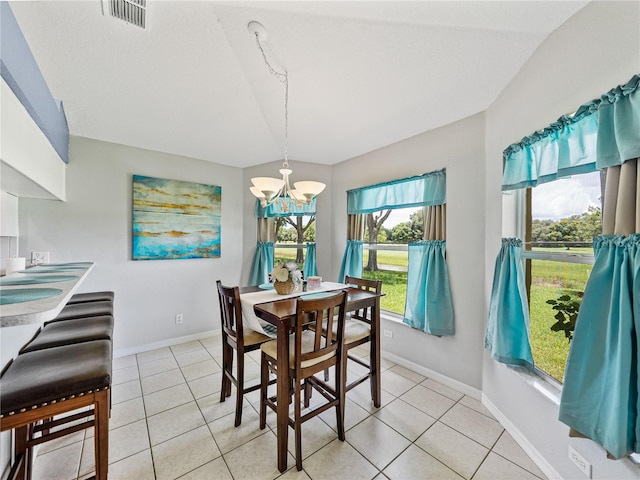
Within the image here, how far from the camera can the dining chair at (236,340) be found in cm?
184

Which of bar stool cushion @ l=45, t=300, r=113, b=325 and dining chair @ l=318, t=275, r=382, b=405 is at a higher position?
bar stool cushion @ l=45, t=300, r=113, b=325

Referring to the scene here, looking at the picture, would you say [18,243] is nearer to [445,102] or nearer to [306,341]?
[306,341]

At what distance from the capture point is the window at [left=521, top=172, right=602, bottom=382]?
143 cm

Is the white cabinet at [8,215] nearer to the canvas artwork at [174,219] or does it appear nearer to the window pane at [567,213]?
the canvas artwork at [174,219]

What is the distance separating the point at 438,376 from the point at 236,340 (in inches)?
79.3

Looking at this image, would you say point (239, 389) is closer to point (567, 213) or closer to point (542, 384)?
point (542, 384)

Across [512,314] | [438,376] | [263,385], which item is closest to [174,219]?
[263,385]

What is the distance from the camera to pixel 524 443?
169cm

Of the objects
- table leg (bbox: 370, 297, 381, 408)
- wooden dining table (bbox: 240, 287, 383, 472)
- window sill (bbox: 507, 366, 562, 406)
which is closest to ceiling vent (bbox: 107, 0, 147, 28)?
wooden dining table (bbox: 240, 287, 383, 472)

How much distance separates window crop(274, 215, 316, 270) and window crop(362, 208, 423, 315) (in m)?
0.90

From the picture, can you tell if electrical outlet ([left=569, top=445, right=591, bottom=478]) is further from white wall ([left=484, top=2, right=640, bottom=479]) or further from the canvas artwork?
the canvas artwork

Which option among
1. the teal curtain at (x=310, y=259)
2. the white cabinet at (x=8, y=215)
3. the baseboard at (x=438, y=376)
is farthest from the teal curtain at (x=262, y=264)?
the white cabinet at (x=8, y=215)

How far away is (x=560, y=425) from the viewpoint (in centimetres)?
142

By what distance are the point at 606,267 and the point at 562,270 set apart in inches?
20.3
